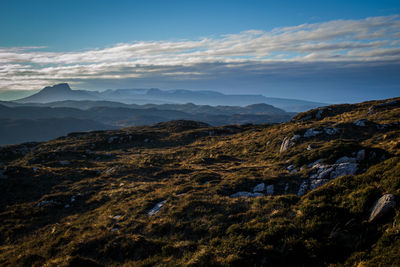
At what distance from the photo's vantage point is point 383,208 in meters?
8.20

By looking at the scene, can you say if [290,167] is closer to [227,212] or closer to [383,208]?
[227,212]

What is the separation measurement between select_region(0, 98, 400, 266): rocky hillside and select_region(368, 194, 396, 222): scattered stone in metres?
0.03

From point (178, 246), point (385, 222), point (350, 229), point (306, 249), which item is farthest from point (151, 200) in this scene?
point (385, 222)

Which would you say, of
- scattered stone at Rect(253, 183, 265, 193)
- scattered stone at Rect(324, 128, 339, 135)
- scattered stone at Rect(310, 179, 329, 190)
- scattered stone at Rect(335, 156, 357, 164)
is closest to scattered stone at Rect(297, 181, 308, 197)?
scattered stone at Rect(310, 179, 329, 190)

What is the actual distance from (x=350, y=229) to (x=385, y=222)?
50.2 inches

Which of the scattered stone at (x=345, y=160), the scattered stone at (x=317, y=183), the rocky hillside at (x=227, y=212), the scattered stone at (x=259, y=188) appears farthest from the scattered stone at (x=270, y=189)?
the scattered stone at (x=345, y=160)

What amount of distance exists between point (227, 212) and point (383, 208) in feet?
24.8

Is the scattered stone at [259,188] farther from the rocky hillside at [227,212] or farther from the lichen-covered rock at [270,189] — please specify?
the lichen-covered rock at [270,189]

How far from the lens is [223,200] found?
14805 millimetres

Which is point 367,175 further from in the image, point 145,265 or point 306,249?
point 145,265

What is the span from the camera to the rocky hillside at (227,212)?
8109mm

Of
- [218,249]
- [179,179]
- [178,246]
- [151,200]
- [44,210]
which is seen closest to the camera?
[218,249]

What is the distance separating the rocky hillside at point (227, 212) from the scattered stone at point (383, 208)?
31 mm

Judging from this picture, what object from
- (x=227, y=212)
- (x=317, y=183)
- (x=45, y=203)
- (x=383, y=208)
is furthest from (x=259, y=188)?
(x=45, y=203)
